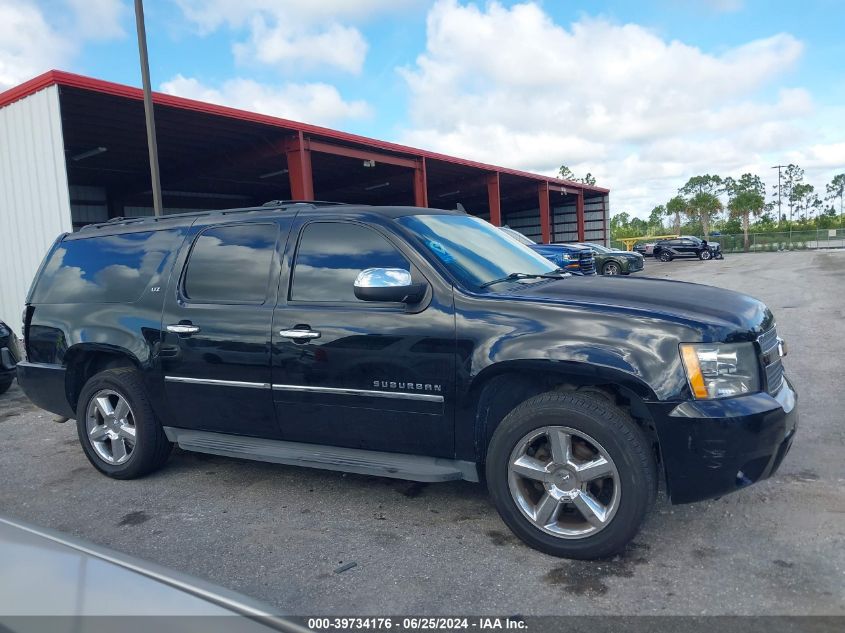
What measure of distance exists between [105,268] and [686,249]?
37384 mm

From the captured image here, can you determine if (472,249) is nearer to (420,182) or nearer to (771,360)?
(771,360)

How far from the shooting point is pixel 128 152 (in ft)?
63.0

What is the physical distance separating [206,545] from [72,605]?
206cm

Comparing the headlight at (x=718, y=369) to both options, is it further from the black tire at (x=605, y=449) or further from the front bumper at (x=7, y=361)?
the front bumper at (x=7, y=361)

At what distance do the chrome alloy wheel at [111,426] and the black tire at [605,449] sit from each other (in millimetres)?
2652

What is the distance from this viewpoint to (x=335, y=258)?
3.84 metres

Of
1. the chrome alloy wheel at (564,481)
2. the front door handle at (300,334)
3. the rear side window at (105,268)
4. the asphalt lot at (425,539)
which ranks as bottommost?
the asphalt lot at (425,539)

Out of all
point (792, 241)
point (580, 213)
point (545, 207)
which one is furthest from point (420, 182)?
point (792, 241)

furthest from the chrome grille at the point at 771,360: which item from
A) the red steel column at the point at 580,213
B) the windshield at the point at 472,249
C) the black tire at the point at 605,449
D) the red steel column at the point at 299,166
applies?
the red steel column at the point at 580,213

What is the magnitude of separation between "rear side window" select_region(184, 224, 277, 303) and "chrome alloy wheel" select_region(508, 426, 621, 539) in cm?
186

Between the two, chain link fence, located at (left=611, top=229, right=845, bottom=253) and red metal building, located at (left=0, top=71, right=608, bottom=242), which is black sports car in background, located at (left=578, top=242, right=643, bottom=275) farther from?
chain link fence, located at (left=611, top=229, right=845, bottom=253)

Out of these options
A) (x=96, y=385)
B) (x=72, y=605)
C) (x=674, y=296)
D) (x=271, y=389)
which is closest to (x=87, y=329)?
(x=96, y=385)

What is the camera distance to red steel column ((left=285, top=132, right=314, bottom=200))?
1608cm

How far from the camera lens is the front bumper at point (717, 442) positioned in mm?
2916
